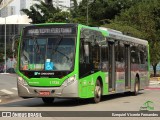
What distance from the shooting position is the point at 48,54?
1762 cm

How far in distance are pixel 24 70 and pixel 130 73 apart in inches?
307

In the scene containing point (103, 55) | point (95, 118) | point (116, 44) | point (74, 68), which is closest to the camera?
point (95, 118)

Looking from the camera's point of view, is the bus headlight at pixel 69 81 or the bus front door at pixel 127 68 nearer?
the bus headlight at pixel 69 81

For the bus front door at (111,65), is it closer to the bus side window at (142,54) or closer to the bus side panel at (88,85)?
the bus side panel at (88,85)

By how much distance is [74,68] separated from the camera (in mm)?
17281

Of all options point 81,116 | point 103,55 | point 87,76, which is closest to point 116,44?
point 103,55

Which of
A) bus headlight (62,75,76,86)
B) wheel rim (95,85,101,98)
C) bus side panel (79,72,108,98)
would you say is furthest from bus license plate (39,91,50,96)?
wheel rim (95,85,101,98)

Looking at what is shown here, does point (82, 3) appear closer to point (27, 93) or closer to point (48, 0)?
point (48, 0)

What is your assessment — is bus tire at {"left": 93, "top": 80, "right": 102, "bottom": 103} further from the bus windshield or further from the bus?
the bus windshield

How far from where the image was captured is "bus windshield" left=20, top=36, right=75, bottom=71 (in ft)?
57.3

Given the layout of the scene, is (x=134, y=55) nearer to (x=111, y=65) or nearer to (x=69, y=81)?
(x=111, y=65)

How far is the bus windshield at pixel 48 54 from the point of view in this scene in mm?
17453

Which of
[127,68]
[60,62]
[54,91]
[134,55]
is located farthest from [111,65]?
[54,91]

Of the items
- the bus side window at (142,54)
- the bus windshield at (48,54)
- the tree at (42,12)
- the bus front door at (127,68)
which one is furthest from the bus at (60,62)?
the tree at (42,12)
